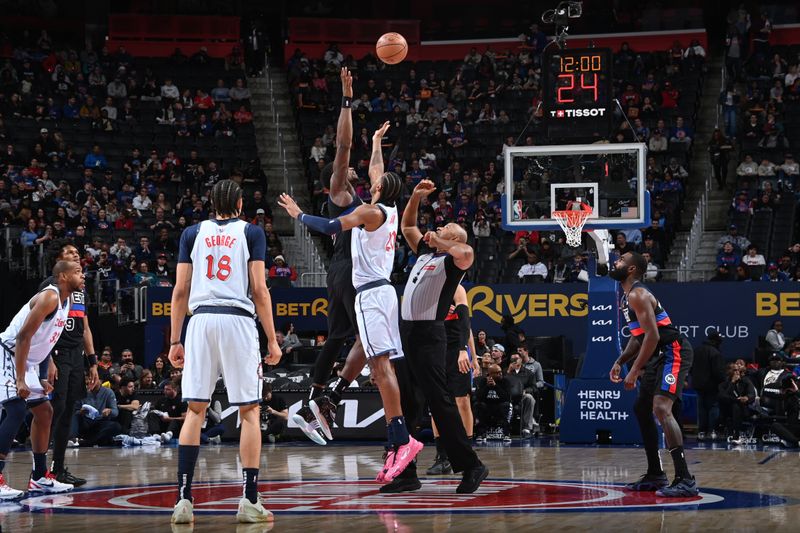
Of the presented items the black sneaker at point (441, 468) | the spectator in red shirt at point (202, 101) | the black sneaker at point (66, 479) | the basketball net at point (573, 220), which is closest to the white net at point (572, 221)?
the basketball net at point (573, 220)

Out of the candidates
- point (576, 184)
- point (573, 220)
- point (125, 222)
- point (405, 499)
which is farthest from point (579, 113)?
point (125, 222)

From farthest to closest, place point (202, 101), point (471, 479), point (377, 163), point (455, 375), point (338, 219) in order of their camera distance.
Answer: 1. point (202, 101)
2. point (455, 375)
3. point (377, 163)
4. point (471, 479)
5. point (338, 219)

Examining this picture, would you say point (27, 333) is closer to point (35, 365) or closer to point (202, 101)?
point (35, 365)

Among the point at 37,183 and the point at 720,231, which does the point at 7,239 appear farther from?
the point at 720,231

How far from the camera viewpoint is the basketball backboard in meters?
16.2

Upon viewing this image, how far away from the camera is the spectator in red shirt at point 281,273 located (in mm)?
21812

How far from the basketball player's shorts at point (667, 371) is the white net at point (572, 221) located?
647 centimetres

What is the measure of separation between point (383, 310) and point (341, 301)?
68cm

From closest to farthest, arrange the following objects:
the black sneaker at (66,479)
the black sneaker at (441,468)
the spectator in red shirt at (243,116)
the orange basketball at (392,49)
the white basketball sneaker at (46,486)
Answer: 1. the white basketball sneaker at (46,486)
2. the black sneaker at (66,479)
3. the black sneaker at (441,468)
4. the orange basketball at (392,49)
5. the spectator in red shirt at (243,116)

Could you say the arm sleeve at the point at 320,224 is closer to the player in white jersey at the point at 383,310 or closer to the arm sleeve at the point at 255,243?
the arm sleeve at the point at 255,243

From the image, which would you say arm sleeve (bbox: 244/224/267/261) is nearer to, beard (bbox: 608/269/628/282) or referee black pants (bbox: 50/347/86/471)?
beard (bbox: 608/269/628/282)

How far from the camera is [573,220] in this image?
53.4 ft

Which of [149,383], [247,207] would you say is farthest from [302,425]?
[247,207]

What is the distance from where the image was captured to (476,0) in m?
34.7
